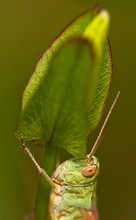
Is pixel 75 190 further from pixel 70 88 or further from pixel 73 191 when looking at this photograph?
pixel 70 88

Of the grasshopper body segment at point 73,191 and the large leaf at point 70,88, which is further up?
the large leaf at point 70,88

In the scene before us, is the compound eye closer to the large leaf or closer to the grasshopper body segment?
the grasshopper body segment

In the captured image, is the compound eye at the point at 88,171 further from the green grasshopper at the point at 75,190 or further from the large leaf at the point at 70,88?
the large leaf at the point at 70,88

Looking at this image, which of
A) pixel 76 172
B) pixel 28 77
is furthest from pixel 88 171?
pixel 28 77

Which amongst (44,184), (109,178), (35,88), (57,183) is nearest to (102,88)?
(35,88)


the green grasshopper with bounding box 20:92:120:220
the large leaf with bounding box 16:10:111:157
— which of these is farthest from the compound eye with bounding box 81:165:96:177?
the large leaf with bounding box 16:10:111:157

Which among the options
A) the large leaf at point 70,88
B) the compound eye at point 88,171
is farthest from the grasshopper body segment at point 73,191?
the large leaf at point 70,88
